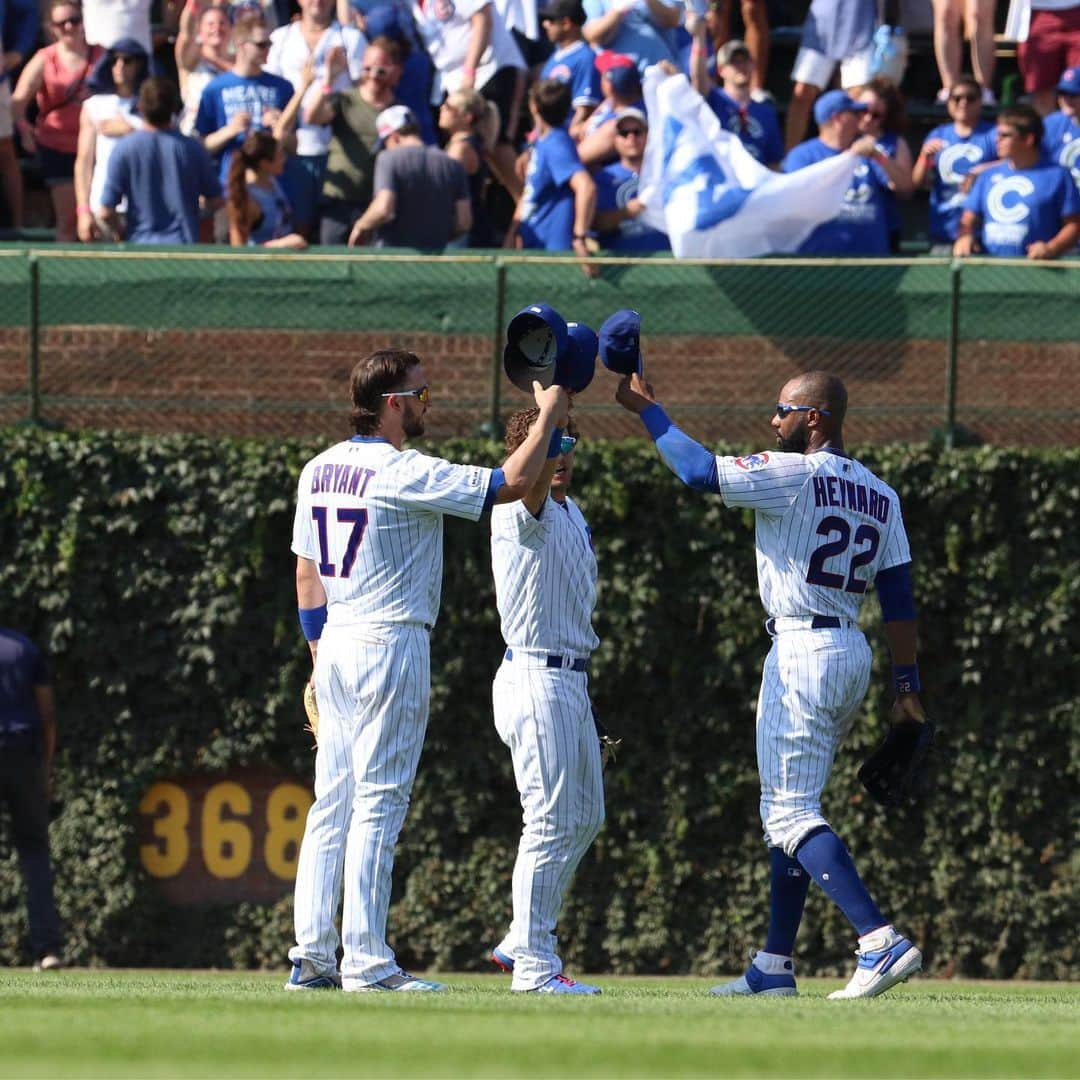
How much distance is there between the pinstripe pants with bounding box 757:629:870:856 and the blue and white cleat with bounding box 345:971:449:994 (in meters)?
1.31

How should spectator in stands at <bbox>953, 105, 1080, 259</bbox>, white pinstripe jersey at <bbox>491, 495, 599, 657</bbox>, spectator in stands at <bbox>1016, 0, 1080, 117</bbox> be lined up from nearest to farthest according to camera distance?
white pinstripe jersey at <bbox>491, 495, 599, 657</bbox> < spectator in stands at <bbox>953, 105, 1080, 259</bbox> < spectator in stands at <bbox>1016, 0, 1080, 117</bbox>

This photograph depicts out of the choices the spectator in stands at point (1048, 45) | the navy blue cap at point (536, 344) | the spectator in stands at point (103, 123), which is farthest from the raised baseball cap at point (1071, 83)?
the navy blue cap at point (536, 344)

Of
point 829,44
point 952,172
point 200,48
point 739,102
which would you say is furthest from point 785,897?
point 200,48

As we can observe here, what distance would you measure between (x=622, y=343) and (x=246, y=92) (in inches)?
262

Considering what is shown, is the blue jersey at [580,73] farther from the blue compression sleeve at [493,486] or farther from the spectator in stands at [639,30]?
the blue compression sleeve at [493,486]

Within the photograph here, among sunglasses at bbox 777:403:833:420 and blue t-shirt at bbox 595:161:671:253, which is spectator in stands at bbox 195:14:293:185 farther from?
sunglasses at bbox 777:403:833:420

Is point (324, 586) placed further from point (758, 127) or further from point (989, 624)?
point (758, 127)

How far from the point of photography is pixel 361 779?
7246 millimetres

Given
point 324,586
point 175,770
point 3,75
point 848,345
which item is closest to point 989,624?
point 848,345

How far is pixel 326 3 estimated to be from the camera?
13641 millimetres

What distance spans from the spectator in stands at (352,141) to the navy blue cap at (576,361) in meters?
5.96

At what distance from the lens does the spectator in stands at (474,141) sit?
42.9ft

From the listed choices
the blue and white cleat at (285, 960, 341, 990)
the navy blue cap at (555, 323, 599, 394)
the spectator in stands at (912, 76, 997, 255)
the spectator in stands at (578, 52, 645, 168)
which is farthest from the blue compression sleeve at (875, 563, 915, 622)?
the spectator in stands at (912, 76, 997, 255)

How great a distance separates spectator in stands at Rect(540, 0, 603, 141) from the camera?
13.4 m
